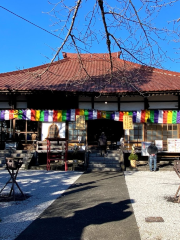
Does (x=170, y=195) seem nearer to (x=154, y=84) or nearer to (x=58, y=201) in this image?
(x=58, y=201)

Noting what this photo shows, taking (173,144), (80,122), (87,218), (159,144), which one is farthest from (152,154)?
(87,218)

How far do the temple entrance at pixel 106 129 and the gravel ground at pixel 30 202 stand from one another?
25.9 feet

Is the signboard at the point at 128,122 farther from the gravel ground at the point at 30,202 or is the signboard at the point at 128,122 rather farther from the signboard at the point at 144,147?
the gravel ground at the point at 30,202

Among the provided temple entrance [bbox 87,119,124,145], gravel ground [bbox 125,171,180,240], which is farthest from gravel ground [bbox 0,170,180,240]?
→ temple entrance [bbox 87,119,124,145]

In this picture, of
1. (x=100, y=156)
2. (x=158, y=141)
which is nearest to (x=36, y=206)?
(x=100, y=156)

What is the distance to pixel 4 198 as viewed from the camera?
21.9 ft

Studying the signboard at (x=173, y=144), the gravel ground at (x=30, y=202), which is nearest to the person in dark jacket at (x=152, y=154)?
the signboard at (x=173, y=144)

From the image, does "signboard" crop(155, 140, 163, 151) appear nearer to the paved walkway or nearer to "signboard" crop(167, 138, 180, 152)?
"signboard" crop(167, 138, 180, 152)

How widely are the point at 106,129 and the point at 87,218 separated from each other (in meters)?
13.5

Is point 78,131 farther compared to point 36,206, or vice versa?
point 78,131

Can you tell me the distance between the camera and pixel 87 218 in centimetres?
500

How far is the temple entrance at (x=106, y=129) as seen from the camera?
59.5 feet

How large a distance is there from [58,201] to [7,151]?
8416 millimetres

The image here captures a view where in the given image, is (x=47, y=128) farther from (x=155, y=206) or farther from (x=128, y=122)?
(x=155, y=206)
